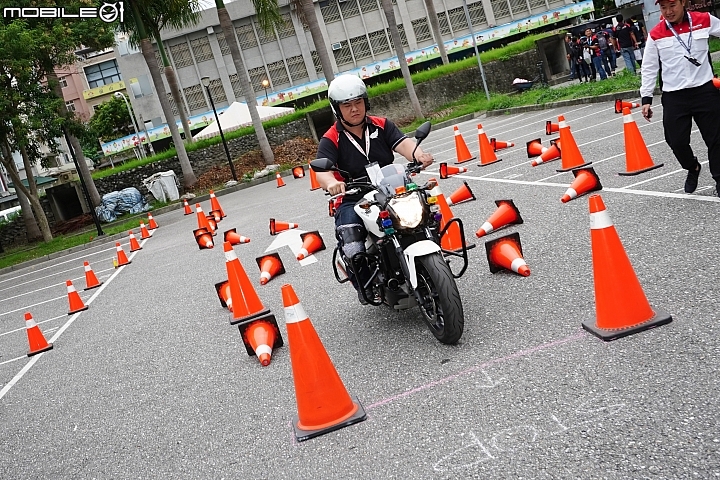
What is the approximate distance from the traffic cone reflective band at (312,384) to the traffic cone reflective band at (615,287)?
5.12 ft

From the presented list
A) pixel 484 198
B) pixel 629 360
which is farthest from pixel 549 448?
pixel 484 198

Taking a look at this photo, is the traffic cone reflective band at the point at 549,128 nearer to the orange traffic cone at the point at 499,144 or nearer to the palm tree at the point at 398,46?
the orange traffic cone at the point at 499,144

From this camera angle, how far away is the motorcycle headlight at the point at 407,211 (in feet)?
17.5

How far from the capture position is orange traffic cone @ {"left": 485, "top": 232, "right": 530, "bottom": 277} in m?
6.84

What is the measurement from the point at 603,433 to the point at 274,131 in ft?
118

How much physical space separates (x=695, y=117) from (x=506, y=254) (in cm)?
228

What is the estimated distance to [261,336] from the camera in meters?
6.40

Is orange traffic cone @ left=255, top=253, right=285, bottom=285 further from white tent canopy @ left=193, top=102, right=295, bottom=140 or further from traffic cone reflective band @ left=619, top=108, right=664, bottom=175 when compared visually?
white tent canopy @ left=193, top=102, right=295, bottom=140

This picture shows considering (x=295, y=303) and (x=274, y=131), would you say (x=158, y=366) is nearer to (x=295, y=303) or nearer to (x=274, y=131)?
(x=295, y=303)

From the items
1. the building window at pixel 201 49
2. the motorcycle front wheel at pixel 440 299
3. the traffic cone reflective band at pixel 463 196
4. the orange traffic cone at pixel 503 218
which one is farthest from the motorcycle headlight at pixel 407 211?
the building window at pixel 201 49

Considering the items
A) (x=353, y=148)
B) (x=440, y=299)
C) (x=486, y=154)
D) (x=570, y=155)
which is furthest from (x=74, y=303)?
(x=440, y=299)

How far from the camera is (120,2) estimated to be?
32.9 metres

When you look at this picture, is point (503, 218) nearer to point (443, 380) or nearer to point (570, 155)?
point (570, 155)

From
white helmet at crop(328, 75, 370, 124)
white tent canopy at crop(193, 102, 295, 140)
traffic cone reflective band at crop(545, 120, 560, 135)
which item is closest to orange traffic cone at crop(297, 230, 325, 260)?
white helmet at crop(328, 75, 370, 124)
